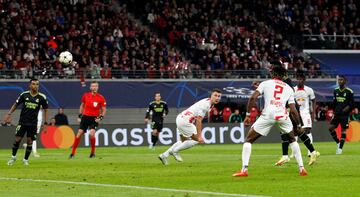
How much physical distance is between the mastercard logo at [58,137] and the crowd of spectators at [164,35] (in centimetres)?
406

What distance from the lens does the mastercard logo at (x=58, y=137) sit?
38.6 metres

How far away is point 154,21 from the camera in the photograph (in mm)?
50750

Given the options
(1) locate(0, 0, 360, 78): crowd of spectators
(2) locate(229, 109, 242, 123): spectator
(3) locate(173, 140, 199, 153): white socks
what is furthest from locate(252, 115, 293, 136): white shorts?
(2) locate(229, 109, 242, 123): spectator

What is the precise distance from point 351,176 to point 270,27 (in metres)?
37.5

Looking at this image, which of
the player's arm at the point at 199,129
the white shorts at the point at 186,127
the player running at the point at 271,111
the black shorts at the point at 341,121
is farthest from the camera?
the black shorts at the point at 341,121

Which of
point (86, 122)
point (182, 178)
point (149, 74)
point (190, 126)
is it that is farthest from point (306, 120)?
point (149, 74)

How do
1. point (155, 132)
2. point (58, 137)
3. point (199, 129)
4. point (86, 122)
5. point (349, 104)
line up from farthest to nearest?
point (58, 137) < point (155, 132) < point (349, 104) < point (86, 122) < point (199, 129)

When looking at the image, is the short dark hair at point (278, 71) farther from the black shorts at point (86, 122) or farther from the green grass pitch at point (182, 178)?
the black shorts at point (86, 122)

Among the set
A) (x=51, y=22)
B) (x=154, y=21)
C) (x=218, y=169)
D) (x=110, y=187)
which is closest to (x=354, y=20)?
(x=154, y=21)

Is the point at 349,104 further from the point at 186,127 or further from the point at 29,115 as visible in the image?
the point at 29,115

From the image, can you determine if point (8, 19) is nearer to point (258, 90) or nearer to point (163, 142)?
point (163, 142)

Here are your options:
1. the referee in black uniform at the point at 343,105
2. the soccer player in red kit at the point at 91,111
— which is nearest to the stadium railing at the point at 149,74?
the soccer player in red kit at the point at 91,111

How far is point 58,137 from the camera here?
3891cm

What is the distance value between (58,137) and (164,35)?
44.5 ft
